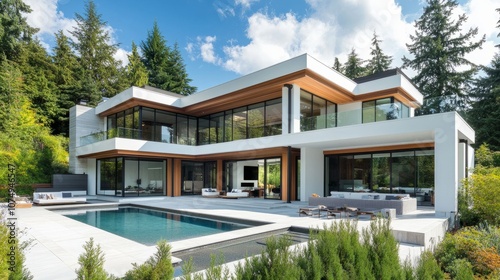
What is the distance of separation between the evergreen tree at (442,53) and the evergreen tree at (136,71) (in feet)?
97.4

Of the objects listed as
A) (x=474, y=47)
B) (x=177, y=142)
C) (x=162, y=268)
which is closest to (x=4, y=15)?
(x=177, y=142)

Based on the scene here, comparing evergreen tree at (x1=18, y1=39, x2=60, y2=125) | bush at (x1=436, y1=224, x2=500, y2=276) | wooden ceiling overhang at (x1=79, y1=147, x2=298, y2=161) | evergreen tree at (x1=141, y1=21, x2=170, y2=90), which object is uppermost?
evergreen tree at (x1=141, y1=21, x2=170, y2=90)

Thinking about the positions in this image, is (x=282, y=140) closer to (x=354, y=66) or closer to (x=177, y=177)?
(x=177, y=177)

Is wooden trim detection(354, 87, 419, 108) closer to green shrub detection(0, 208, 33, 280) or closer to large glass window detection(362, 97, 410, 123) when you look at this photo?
large glass window detection(362, 97, 410, 123)

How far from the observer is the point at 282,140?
15.6 meters

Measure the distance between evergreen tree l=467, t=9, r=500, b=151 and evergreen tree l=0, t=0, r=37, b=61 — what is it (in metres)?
40.7

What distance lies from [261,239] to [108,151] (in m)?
14.5

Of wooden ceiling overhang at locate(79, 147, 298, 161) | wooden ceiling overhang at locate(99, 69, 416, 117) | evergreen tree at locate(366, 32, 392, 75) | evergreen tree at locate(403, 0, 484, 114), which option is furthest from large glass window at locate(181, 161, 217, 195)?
evergreen tree at locate(366, 32, 392, 75)

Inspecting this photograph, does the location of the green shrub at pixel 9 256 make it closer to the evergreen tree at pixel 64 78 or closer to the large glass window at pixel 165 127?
the large glass window at pixel 165 127

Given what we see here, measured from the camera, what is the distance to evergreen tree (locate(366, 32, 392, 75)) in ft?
117

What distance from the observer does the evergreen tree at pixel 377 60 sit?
35750 mm

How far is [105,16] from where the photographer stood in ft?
123

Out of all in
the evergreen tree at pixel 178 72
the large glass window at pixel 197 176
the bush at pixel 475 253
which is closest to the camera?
the bush at pixel 475 253

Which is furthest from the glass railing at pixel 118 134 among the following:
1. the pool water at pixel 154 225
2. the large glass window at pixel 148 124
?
the pool water at pixel 154 225
